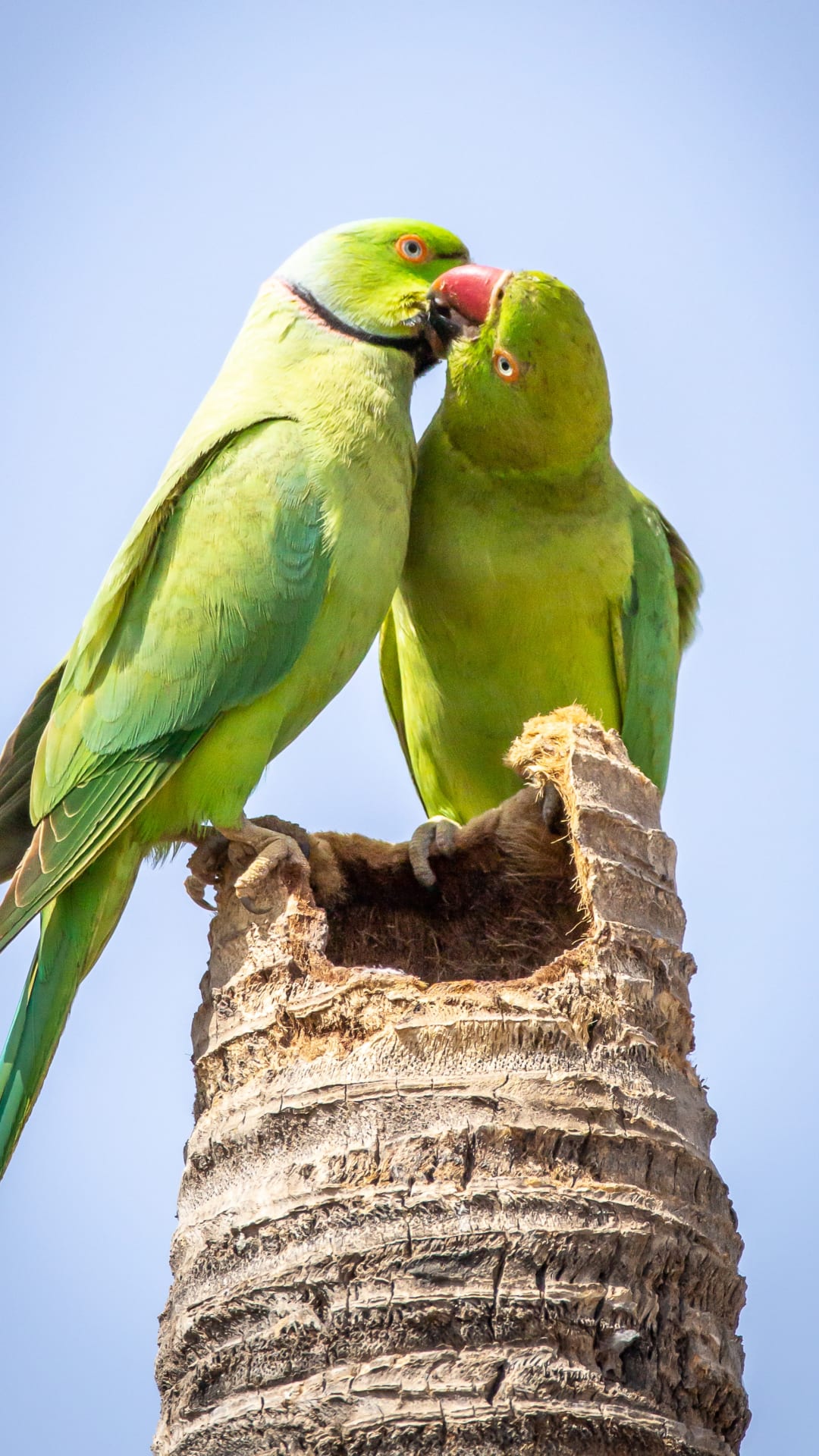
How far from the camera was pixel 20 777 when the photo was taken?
195 inches

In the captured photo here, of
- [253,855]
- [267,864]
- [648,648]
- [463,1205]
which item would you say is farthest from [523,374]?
[463,1205]

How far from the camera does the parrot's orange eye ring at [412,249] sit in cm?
556

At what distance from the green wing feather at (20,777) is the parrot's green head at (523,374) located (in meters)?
1.70

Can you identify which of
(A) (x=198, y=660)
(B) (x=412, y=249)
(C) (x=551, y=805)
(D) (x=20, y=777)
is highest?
(B) (x=412, y=249)

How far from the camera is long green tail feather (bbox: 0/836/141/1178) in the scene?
440 centimetres

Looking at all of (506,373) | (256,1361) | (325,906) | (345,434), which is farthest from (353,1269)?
(506,373)

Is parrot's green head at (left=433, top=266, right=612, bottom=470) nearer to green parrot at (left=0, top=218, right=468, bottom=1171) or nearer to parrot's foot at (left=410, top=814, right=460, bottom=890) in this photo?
green parrot at (left=0, top=218, right=468, bottom=1171)

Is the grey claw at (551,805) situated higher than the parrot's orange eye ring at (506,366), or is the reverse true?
the parrot's orange eye ring at (506,366)

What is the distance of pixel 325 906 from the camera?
187 inches

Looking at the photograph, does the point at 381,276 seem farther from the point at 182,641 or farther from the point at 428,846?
the point at 428,846

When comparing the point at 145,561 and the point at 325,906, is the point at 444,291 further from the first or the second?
the point at 325,906

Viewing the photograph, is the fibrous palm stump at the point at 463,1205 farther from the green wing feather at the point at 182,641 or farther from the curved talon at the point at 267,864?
the green wing feather at the point at 182,641

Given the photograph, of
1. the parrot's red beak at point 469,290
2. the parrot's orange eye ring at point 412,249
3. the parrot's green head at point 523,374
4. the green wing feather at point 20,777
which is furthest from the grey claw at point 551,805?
the parrot's orange eye ring at point 412,249

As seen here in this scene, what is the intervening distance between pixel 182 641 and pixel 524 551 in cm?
140
